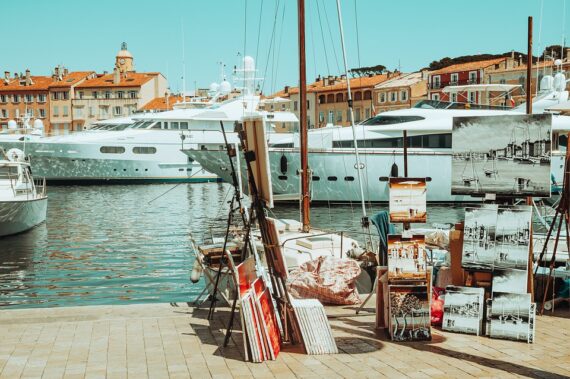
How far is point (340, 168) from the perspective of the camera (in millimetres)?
33156

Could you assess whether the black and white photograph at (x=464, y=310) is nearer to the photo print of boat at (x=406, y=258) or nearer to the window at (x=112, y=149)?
the photo print of boat at (x=406, y=258)

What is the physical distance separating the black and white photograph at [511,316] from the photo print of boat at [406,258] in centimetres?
84

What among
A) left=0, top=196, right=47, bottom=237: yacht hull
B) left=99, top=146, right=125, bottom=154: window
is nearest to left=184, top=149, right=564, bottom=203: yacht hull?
left=0, top=196, right=47, bottom=237: yacht hull

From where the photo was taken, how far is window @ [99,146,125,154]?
190ft

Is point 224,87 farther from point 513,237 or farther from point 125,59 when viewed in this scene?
point 125,59

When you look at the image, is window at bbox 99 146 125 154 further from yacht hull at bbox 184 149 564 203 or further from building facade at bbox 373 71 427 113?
building facade at bbox 373 71 427 113

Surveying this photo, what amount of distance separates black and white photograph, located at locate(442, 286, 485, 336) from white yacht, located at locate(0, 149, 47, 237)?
61.7 ft

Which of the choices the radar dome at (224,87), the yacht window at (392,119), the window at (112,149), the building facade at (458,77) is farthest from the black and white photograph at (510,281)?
the building facade at (458,77)

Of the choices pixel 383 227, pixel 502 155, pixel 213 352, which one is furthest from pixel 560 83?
pixel 213 352

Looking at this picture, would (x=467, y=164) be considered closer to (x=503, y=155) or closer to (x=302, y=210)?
(x=503, y=155)

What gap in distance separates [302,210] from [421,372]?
827 centimetres

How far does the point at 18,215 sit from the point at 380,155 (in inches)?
616

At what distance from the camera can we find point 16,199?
2425 centimetres

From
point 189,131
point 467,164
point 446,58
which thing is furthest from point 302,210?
point 446,58
